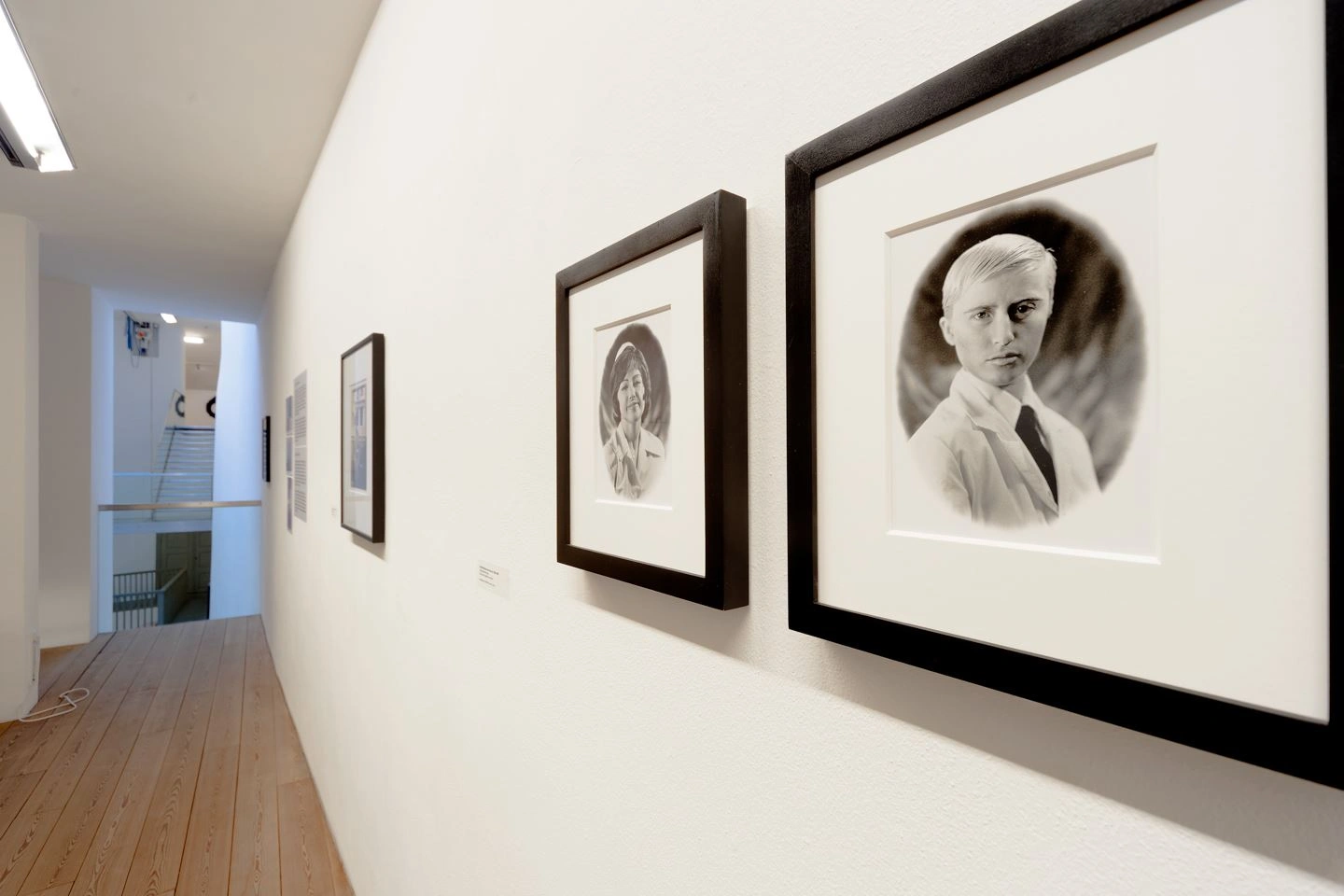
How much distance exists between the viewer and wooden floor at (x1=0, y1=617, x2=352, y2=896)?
228 cm

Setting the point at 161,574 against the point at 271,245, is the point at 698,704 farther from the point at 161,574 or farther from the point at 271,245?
the point at 161,574

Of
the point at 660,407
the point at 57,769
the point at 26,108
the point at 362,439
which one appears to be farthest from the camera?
the point at 57,769

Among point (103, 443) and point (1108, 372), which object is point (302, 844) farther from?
point (103, 443)

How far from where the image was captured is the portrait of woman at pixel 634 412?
2.29 ft

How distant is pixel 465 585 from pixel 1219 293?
46.6 inches

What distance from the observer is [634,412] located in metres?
0.73

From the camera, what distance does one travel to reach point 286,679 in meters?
3.78

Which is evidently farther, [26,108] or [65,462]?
[65,462]

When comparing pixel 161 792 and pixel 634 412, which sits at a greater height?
pixel 634 412

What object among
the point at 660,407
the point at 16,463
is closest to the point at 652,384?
the point at 660,407

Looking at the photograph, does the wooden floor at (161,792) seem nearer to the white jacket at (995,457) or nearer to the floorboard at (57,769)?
the floorboard at (57,769)

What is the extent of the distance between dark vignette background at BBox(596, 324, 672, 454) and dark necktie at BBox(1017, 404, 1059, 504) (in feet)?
1.16

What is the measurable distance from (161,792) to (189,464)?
4929 millimetres

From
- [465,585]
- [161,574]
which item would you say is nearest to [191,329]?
[161,574]
